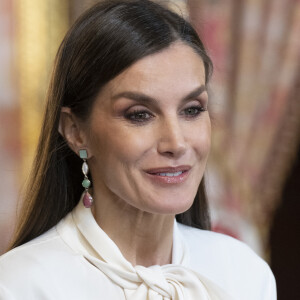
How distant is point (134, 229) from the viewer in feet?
4.90

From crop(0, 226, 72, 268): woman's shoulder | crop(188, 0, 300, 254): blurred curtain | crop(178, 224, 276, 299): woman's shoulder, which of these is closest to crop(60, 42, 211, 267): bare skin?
→ crop(0, 226, 72, 268): woman's shoulder

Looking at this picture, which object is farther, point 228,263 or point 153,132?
point 228,263

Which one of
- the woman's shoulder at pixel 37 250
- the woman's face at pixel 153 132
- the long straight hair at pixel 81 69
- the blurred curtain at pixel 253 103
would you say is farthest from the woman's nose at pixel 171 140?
the blurred curtain at pixel 253 103

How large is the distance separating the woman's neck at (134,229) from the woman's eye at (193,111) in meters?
0.22

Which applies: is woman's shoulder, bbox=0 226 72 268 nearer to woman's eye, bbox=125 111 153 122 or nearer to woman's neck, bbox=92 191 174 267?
woman's neck, bbox=92 191 174 267

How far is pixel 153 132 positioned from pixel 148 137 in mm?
15

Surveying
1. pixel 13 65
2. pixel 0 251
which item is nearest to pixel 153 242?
pixel 0 251

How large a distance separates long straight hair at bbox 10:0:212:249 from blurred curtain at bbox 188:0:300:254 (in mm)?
827

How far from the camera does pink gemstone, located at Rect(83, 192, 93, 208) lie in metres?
1.48

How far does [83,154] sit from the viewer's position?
1.48 meters

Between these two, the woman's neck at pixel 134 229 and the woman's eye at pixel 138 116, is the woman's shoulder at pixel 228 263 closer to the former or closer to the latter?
the woman's neck at pixel 134 229

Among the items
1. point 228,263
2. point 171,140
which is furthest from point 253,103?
point 171,140

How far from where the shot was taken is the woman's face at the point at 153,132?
1371mm

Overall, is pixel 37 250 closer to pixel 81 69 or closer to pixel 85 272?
pixel 85 272
